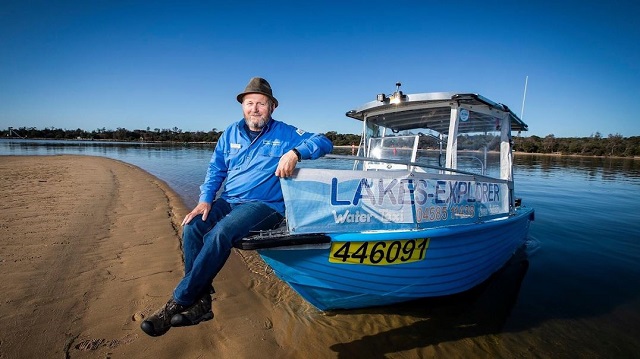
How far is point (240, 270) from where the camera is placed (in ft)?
16.0

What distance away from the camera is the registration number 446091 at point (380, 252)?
2.83 m

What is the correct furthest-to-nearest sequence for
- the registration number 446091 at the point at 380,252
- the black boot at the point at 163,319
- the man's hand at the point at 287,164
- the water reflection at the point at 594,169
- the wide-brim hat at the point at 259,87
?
1. the water reflection at the point at 594,169
2. the wide-brim hat at the point at 259,87
3. the registration number 446091 at the point at 380,252
4. the man's hand at the point at 287,164
5. the black boot at the point at 163,319

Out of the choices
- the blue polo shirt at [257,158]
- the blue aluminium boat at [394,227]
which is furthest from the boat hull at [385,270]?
the blue polo shirt at [257,158]

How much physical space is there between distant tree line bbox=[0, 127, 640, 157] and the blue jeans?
6242 cm

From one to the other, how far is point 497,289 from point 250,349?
14.9ft

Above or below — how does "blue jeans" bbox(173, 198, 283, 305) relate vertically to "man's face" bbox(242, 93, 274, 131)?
below

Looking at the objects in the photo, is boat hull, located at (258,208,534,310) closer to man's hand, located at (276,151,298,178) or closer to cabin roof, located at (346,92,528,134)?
man's hand, located at (276,151,298,178)

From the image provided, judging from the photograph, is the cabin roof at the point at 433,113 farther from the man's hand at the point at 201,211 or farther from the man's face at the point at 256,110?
the man's hand at the point at 201,211

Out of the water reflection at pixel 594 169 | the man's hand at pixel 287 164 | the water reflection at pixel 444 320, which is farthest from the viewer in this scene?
the water reflection at pixel 594 169

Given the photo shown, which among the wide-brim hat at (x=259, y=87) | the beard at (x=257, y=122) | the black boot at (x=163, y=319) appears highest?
the wide-brim hat at (x=259, y=87)

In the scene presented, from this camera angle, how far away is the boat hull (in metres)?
2.86

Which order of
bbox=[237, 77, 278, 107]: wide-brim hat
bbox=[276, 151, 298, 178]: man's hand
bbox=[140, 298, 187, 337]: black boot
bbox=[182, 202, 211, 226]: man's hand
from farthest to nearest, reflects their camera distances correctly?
bbox=[237, 77, 278, 107]: wide-brim hat
bbox=[182, 202, 211, 226]: man's hand
bbox=[276, 151, 298, 178]: man's hand
bbox=[140, 298, 187, 337]: black boot

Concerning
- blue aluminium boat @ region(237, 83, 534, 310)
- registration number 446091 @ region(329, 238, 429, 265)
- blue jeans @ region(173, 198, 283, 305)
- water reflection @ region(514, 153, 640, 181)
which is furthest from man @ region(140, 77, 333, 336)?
water reflection @ region(514, 153, 640, 181)

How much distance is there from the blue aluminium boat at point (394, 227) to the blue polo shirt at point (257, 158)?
32 centimetres
